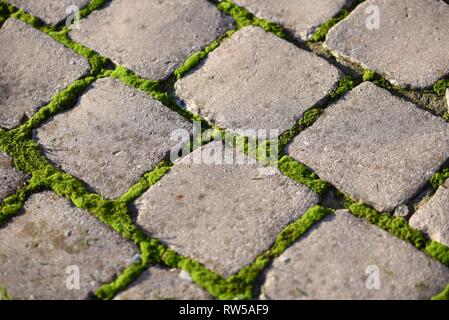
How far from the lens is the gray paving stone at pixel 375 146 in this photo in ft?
7.69

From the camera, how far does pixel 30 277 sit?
2180 mm

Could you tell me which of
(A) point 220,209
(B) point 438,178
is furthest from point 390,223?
(A) point 220,209

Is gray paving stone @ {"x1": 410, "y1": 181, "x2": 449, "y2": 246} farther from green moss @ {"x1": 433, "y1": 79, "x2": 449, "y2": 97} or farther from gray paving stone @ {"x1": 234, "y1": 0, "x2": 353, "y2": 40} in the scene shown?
gray paving stone @ {"x1": 234, "y1": 0, "x2": 353, "y2": 40}

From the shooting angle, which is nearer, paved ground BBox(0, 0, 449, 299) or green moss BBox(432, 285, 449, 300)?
green moss BBox(432, 285, 449, 300)

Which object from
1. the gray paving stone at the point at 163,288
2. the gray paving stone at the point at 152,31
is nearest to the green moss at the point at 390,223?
the gray paving stone at the point at 163,288

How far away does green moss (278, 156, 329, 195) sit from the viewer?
235 centimetres

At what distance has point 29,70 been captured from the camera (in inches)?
112

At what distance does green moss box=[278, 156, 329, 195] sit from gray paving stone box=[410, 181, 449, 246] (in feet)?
1.02

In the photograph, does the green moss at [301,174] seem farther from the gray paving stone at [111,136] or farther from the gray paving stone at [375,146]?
the gray paving stone at [111,136]

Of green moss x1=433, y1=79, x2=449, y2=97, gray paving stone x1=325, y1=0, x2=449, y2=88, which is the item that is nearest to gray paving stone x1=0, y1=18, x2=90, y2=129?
gray paving stone x1=325, y1=0, x2=449, y2=88

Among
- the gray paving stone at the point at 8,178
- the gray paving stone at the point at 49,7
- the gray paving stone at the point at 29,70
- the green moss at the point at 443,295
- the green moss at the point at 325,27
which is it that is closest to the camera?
the green moss at the point at 443,295

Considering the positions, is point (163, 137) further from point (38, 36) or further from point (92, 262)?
point (38, 36)

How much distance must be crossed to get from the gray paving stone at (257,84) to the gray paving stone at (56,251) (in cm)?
62

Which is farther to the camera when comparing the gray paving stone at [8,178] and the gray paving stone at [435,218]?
the gray paving stone at [8,178]
